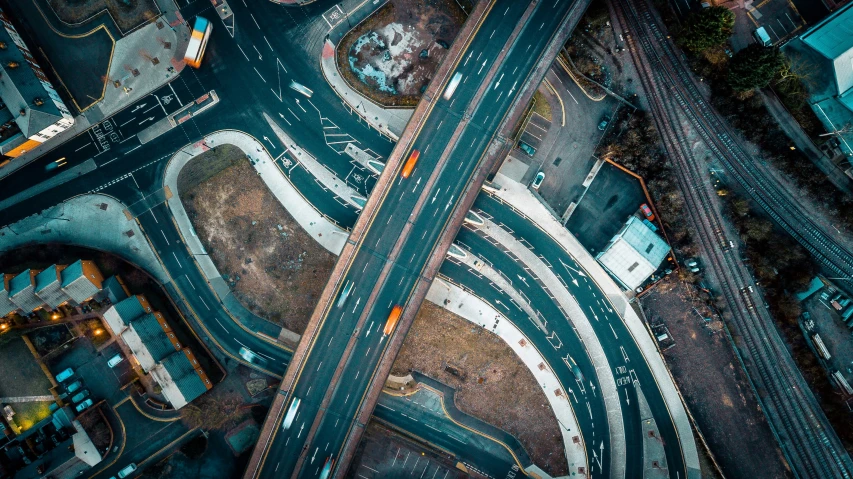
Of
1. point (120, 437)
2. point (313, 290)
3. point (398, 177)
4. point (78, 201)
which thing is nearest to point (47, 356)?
point (120, 437)

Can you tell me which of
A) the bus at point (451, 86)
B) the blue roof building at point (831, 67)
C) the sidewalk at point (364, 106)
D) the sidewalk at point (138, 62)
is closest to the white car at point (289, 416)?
the sidewalk at point (364, 106)

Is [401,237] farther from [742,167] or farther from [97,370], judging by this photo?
[97,370]

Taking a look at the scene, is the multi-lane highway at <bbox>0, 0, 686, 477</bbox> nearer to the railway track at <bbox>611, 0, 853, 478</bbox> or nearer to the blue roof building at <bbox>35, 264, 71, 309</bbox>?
the blue roof building at <bbox>35, 264, 71, 309</bbox>

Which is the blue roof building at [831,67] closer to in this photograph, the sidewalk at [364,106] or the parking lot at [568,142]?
the parking lot at [568,142]

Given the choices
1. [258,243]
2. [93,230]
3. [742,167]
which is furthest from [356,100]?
[742,167]

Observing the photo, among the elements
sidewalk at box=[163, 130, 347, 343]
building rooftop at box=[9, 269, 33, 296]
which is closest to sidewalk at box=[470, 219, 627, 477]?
sidewalk at box=[163, 130, 347, 343]

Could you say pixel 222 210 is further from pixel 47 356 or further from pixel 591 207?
pixel 591 207
